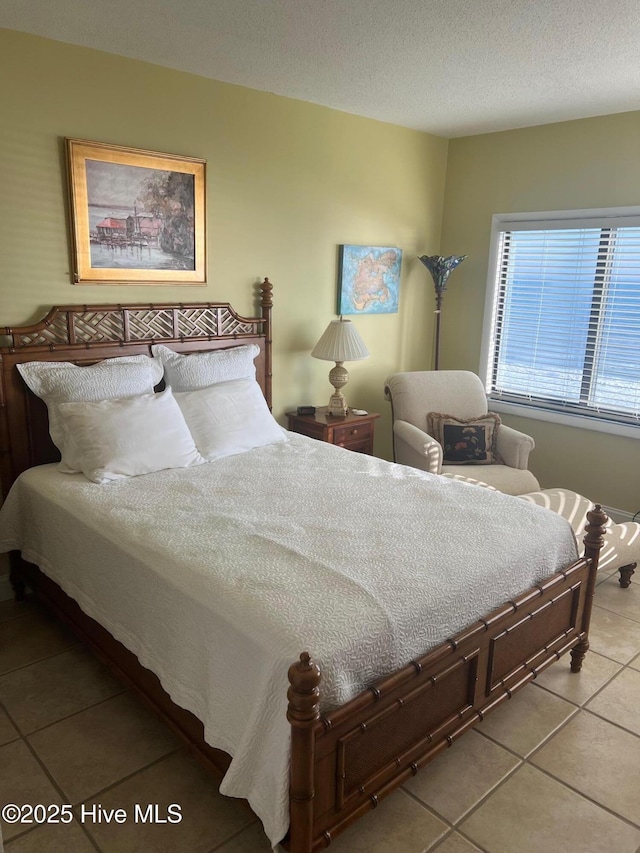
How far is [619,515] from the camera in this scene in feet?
13.6

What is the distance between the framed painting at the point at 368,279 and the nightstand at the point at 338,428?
2.54 feet

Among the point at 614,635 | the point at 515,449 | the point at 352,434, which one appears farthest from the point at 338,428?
the point at 614,635

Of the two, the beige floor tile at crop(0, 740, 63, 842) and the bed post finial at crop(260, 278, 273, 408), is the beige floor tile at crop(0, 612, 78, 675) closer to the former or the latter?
the beige floor tile at crop(0, 740, 63, 842)

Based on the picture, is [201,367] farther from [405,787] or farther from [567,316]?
[567,316]

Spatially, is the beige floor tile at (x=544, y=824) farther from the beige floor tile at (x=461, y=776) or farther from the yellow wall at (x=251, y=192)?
the yellow wall at (x=251, y=192)

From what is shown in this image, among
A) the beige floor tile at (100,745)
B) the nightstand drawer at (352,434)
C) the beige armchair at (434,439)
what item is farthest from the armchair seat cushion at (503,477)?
the beige floor tile at (100,745)

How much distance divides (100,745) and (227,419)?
1567 mm

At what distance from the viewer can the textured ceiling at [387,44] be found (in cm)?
245

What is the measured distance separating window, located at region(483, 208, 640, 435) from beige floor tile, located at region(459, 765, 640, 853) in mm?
2629

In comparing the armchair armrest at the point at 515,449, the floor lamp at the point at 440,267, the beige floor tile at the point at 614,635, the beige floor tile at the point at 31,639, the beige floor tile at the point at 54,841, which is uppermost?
the floor lamp at the point at 440,267

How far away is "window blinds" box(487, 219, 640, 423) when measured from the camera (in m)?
4.04

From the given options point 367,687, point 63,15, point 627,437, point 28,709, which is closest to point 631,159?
point 627,437

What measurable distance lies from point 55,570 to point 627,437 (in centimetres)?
Result: 343

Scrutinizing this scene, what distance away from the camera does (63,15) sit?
2.55 m
